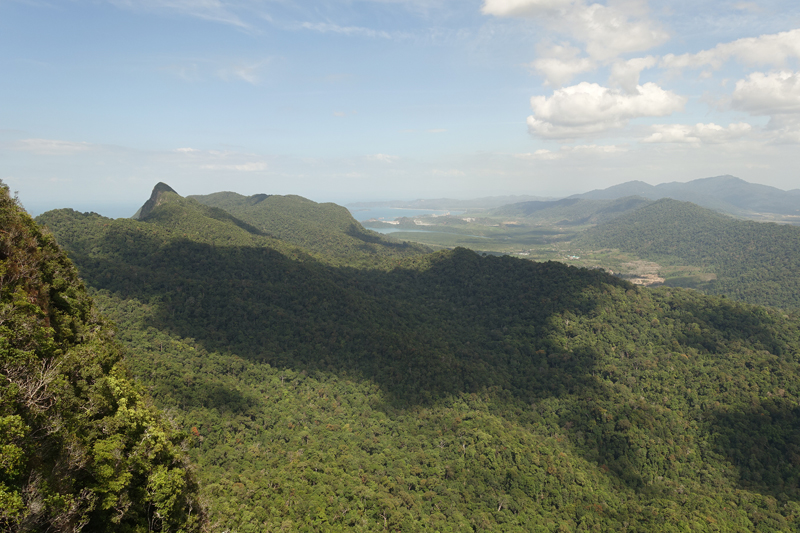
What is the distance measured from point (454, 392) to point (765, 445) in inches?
2094

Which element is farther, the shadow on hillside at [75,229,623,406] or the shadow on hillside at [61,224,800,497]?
the shadow on hillside at [75,229,623,406]

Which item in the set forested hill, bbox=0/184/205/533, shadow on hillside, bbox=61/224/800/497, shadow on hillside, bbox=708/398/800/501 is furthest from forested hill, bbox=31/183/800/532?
forested hill, bbox=0/184/205/533

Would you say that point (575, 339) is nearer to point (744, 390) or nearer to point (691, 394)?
point (691, 394)

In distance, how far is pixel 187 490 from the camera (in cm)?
2262

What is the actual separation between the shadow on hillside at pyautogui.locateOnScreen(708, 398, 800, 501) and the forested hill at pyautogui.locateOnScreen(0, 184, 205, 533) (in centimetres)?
8128

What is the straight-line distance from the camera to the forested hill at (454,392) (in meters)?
50.2

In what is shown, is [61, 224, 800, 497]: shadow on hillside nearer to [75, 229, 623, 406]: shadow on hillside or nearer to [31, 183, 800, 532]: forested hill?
[75, 229, 623, 406]: shadow on hillside

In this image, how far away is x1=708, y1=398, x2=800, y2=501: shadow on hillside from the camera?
192 ft

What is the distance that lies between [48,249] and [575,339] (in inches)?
3712

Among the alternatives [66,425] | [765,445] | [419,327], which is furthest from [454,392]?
[66,425]

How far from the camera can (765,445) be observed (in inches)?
2506

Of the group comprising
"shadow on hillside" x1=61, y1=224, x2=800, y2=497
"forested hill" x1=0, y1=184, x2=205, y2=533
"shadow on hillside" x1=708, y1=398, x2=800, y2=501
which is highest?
"forested hill" x1=0, y1=184, x2=205, y2=533

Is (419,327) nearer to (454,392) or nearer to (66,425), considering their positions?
(454,392)

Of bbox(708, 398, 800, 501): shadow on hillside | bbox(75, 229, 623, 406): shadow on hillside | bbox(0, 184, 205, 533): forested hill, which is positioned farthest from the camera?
bbox(75, 229, 623, 406): shadow on hillside
